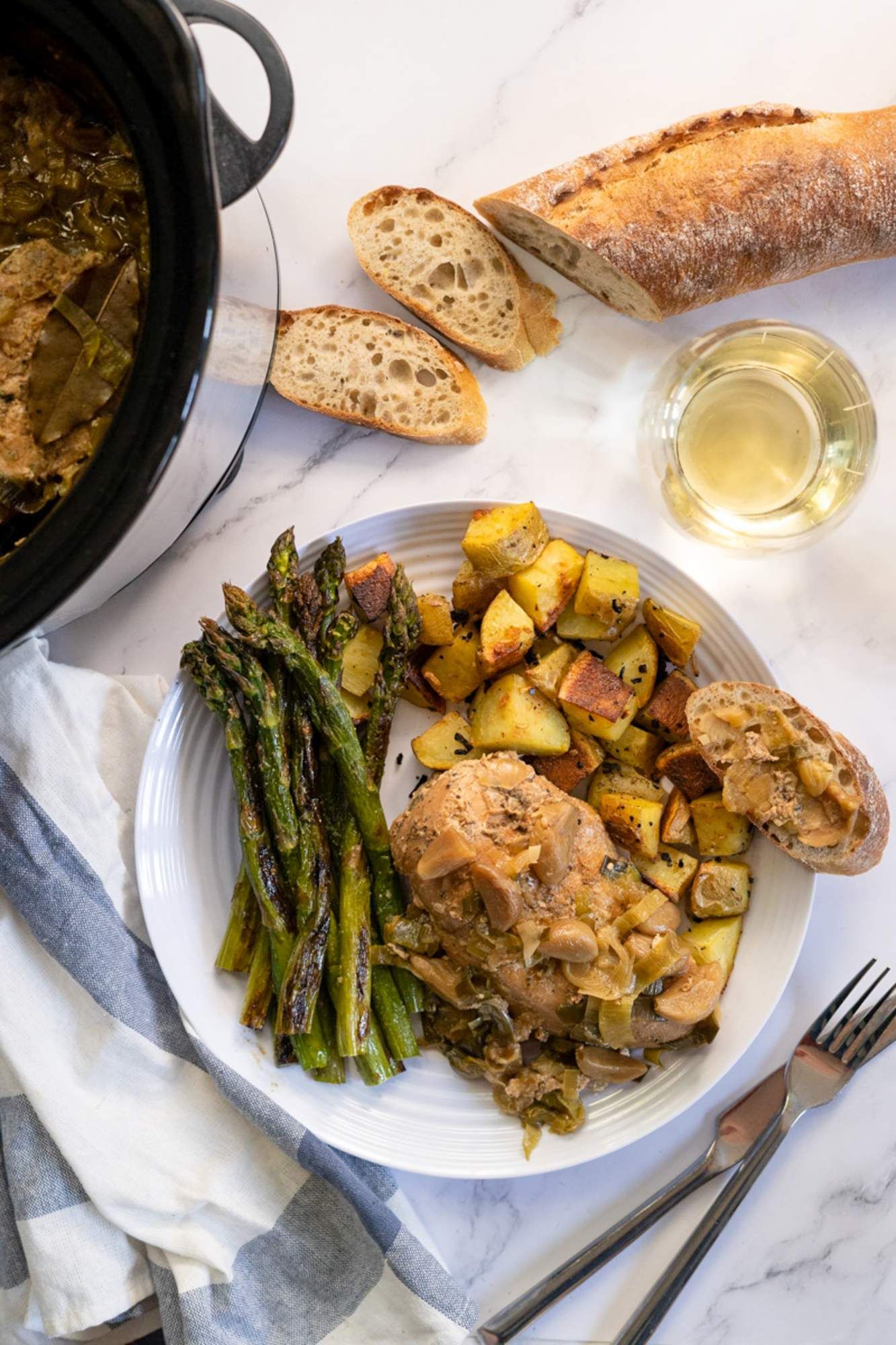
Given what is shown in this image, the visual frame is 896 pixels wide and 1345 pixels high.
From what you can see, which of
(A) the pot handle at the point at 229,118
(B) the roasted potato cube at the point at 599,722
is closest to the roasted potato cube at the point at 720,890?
(B) the roasted potato cube at the point at 599,722

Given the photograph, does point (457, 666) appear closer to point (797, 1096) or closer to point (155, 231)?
point (155, 231)

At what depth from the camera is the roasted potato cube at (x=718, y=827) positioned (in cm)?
271

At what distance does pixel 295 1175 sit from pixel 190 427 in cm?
204

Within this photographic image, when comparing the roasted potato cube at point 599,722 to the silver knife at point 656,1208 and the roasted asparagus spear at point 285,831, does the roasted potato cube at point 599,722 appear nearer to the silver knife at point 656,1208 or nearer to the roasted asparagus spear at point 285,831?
the roasted asparagus spear at point 285,831

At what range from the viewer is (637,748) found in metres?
2.77

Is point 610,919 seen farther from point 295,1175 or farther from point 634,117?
point 634,117

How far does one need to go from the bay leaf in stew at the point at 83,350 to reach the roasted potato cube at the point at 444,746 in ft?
4.01

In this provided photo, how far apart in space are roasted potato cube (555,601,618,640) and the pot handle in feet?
4.29

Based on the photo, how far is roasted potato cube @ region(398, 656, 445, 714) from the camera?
9.18 feet

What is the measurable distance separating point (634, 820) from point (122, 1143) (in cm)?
159

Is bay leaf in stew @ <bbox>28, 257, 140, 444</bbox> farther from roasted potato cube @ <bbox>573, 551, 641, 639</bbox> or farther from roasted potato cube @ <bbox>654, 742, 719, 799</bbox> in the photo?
roasted potato cube @ <bbox>654, 742, 719, 799</bbox>

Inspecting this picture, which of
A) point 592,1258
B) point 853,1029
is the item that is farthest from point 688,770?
point 592,1258

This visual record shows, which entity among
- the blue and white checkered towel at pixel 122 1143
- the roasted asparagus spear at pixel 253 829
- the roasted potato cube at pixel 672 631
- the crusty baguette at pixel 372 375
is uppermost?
the crusty baguette at pixel 372 375

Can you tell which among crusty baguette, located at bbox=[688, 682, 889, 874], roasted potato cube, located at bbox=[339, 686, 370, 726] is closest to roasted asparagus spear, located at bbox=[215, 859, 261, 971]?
roasted potato cube, located at bbox=[339, 686, 370, 726]
